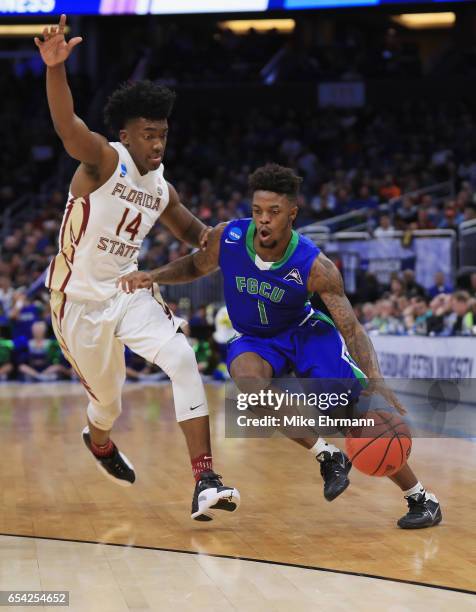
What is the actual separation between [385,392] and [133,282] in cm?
140

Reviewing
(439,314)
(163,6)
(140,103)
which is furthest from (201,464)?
(163,6)

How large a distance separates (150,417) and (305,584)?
7.09 meters

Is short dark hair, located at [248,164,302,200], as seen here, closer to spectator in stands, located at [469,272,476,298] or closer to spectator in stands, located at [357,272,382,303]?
spectator in stands, located at [469,272,476,298]

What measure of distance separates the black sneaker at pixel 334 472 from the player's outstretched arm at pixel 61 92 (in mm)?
2017

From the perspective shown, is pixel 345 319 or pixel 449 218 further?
pixel 449 218

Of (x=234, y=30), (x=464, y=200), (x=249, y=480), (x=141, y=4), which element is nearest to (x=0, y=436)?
(x=249, y=480)

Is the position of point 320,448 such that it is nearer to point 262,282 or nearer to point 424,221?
point 262,282

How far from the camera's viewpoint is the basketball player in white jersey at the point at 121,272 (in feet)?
17.5

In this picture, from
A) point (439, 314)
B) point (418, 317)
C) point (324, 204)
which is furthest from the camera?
point (324, 204)

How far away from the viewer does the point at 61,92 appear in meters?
4.86

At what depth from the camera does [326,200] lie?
18.3 metres

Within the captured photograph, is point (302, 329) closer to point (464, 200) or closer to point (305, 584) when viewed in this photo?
point (305, 584)

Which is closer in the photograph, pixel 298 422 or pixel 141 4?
pixel 298 422

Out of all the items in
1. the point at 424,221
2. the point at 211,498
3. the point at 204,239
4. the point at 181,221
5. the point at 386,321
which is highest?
the point at 424,221
